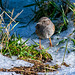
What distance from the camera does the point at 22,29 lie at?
3770 millimetres

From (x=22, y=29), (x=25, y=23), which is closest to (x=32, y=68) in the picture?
(x=22, y=29)

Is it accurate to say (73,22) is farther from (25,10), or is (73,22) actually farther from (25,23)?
(25,10)

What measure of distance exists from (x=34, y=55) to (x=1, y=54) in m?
0.52

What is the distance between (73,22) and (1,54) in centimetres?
165

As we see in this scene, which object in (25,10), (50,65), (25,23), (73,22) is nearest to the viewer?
(50,65)

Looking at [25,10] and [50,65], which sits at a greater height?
[25,10]

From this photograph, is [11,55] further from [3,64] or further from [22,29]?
[22,29]

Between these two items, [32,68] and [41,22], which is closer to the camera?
[32,68]

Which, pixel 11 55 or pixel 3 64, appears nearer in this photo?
pixel 3 64

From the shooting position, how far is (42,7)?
12.6 feet

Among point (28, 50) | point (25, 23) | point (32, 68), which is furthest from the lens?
point (25, 23)

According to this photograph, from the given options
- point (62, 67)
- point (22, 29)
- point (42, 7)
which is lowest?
point (62, 67)

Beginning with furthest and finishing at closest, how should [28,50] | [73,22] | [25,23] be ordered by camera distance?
[25,23]
[73,22]
[28,50]

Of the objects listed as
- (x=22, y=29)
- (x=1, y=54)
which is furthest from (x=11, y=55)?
(x=22, y=29)
